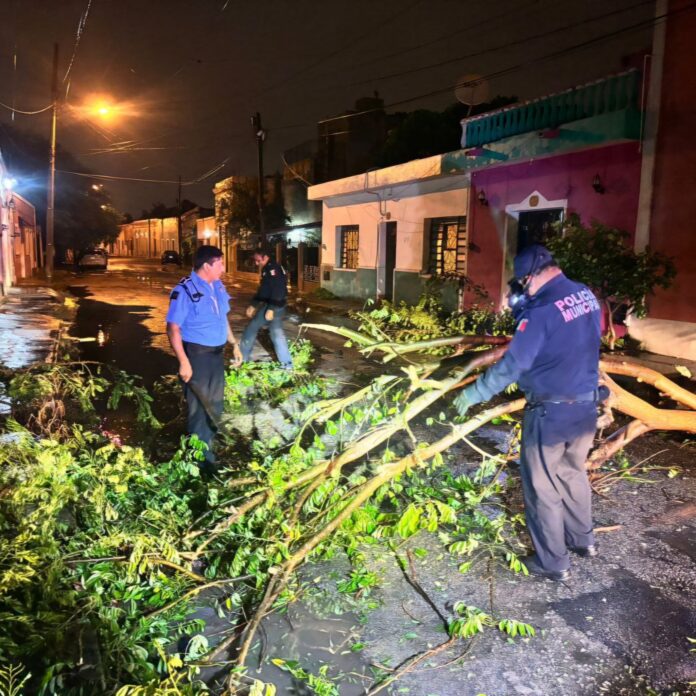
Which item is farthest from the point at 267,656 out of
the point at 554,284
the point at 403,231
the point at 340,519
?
the point at 403,231

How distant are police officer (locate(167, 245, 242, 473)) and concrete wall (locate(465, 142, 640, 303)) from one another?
746cm

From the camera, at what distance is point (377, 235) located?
60.1 ft

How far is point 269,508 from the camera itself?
3494mm

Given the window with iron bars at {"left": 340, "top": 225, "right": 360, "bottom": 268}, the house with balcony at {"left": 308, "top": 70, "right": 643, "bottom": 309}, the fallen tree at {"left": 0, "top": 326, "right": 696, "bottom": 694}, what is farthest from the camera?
the window with iron bars at {"left": 340, "top": 225, "right": 360, "bottom": 268}

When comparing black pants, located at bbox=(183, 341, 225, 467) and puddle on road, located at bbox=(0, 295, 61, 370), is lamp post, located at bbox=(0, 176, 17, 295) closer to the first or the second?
puddle on road, located at bbox=(0, 295, 61, 370)

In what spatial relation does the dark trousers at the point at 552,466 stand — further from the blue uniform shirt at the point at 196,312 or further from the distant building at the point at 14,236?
the distant building at the point at 14,236

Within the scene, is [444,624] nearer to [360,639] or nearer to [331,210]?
[360,639]

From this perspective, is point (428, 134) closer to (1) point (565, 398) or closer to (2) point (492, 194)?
(2) point (492, 194)

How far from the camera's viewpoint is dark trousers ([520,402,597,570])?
10.5 ft

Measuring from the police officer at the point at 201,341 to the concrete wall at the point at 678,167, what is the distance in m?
7.63

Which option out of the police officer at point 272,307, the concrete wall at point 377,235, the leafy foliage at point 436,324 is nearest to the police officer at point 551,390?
the leafy foliage at point 436,324

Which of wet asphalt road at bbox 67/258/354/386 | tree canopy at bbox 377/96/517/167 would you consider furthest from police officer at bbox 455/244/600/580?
tree canopy at bbox 377/96/517/167

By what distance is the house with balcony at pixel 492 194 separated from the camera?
10.2 metres

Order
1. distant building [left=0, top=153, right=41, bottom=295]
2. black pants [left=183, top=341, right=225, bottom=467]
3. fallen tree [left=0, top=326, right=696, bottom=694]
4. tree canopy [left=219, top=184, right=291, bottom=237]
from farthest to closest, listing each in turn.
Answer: tree canopy [left=219, top=184, right=291, bottom=237] → distant building [left=0, top=153, right=41, bottom=295] → black pants [left=183, top=341, right=225, bottom=467] → fallen tree [left=0, top=326, right=696, bottom=694]
